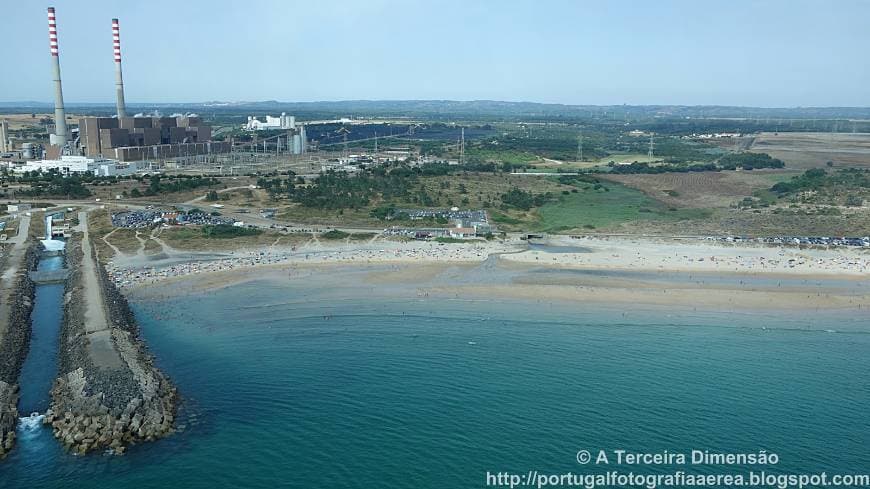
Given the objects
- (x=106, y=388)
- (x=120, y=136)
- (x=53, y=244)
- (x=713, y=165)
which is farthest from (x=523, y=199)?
(x=120, y=136)

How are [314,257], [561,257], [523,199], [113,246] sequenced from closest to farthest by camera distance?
[314,257], [561,257], [113,246], [523,199]

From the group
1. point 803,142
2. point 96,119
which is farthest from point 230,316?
point 803,142

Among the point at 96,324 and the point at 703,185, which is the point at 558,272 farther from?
the point at 703,185

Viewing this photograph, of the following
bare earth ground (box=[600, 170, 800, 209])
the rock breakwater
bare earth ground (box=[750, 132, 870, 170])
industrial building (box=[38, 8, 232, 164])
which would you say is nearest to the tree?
bare earth ground (box=[600, 170, 800, 209])

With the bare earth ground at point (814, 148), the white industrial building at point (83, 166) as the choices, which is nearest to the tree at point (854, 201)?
the bare earth ground at point (814, 148)

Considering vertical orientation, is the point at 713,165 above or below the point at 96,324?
above

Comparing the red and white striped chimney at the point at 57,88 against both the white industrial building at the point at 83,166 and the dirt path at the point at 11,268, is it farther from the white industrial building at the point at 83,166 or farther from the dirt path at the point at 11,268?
the dirt path at the point at 11,268

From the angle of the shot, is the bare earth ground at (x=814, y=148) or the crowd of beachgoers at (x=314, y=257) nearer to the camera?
the crowd of beachgoers at (x=314, y=257)

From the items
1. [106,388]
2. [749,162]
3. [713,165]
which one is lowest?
[106,388]
